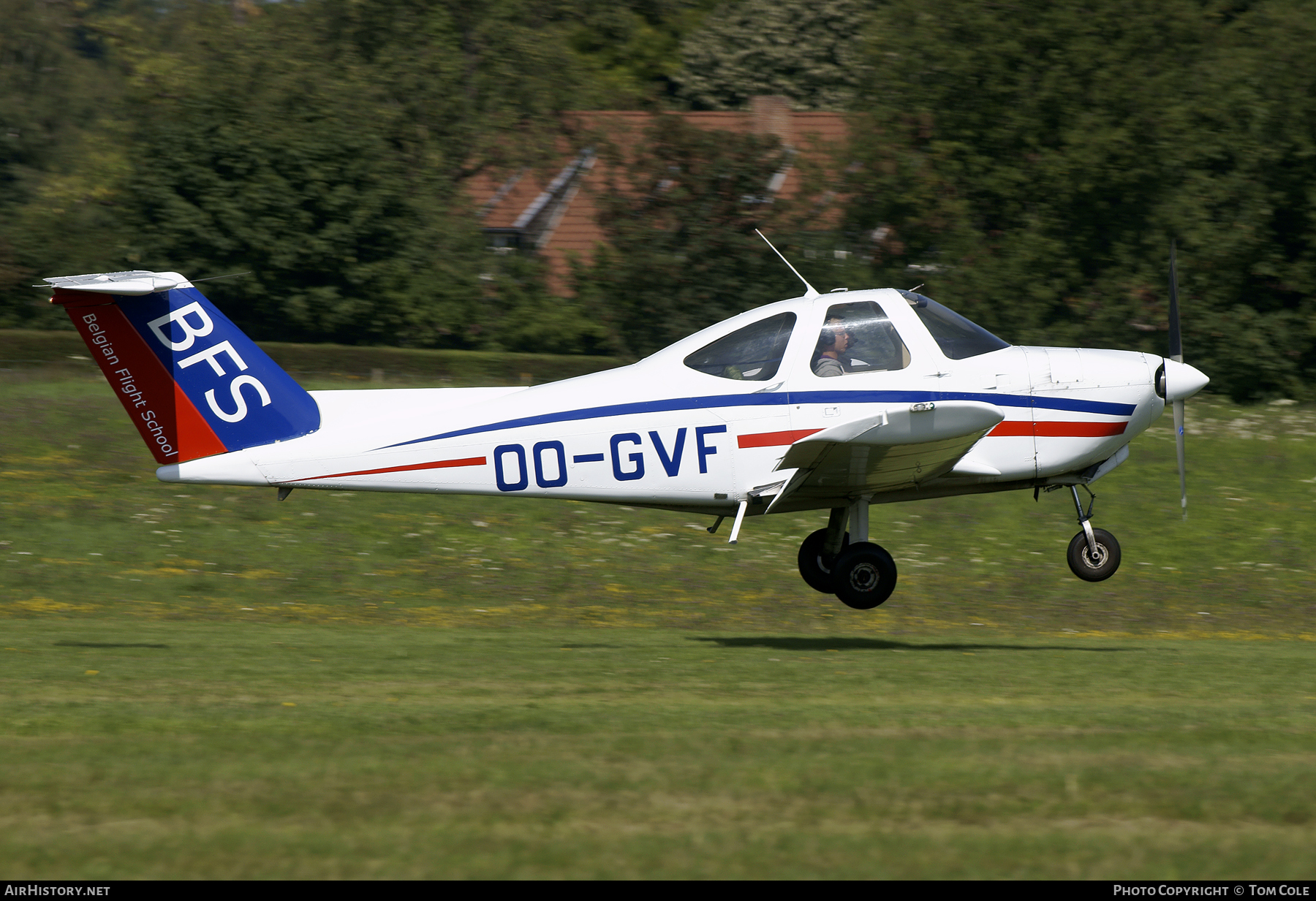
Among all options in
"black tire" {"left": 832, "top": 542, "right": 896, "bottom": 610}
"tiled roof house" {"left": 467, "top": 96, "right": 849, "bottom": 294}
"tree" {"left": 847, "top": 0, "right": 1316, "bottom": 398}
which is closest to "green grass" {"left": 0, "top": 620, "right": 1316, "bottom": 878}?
"black tire" {"left": 832, "top": 542, "right": 896, "bottom": 610}

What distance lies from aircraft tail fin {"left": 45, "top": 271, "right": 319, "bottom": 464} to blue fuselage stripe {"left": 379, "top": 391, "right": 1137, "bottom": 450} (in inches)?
40.0

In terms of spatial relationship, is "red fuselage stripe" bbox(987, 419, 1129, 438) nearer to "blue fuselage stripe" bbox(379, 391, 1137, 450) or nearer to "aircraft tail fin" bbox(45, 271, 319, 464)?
"blue fuselage stripe" bbox(379, 391, 1137, 450)

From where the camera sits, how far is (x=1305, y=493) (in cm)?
2056

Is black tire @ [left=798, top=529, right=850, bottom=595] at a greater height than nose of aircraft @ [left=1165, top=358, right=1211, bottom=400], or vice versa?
nose of aircraft @ [left=1165, top=358, right=1211, bottom=400]

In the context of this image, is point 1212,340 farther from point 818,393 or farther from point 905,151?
point 818,393

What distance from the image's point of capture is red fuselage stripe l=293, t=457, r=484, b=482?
11328 millimetres

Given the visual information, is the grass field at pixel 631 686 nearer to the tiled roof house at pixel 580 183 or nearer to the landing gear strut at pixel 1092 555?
the landing gear strut at pixel 1092 555

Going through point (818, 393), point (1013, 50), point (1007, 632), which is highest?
point (1013, 50)

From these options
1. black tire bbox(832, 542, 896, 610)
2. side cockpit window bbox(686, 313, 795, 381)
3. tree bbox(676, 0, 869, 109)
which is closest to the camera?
side cockpit window bbox(686, 313, 795, 381)

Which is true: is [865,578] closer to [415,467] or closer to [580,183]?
[415,467]

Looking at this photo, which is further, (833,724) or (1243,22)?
(1243,22)

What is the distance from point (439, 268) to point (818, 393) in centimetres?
2582

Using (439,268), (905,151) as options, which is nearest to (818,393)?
(905,151)

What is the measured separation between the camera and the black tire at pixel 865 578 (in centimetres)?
1182
